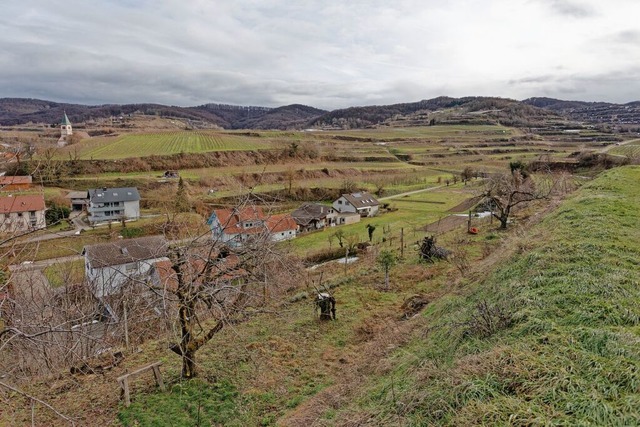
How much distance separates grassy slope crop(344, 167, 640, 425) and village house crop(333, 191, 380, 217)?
122 ft

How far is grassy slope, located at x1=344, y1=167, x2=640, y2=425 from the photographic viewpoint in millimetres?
4297

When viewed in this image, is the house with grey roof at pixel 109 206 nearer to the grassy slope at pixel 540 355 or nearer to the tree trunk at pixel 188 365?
the tree trunk at pixel 188 365

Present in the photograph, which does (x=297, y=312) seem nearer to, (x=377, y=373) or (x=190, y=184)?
(x=377, y=373)

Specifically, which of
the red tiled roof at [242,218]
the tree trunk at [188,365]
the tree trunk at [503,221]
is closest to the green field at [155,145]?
the tree trunk at [503,221]

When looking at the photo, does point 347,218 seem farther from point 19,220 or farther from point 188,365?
point 19,220

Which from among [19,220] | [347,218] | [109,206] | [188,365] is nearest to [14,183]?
[19,220]

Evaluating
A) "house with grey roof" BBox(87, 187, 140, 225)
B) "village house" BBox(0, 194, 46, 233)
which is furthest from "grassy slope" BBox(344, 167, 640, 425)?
"house with grey roof" BBox(87, 187, 140, 225)

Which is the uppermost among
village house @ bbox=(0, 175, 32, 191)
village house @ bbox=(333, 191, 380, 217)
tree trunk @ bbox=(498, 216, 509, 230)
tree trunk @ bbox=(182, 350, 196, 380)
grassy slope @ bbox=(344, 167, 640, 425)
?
village house @ bbox=(0, 175, 32, 191)

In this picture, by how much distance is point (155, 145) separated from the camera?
78625 millimetres

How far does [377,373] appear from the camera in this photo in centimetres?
794

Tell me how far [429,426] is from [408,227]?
32326 millimetres

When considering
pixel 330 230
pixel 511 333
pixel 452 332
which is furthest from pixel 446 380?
pixel 330 230

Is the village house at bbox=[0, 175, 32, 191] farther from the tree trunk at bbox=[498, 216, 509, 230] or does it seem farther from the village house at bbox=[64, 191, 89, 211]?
the village house at bbox=[64, 191, 89, 211]

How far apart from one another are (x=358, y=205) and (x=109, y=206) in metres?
31.2
